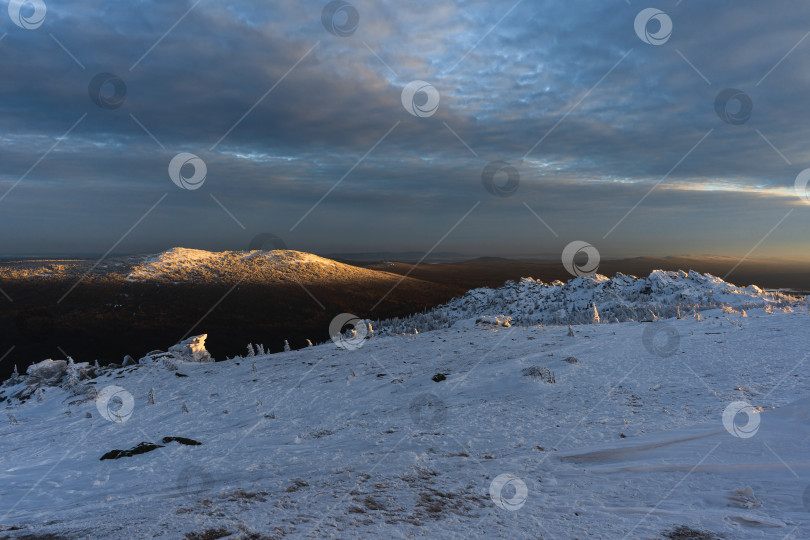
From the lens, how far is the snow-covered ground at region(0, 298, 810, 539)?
477cm

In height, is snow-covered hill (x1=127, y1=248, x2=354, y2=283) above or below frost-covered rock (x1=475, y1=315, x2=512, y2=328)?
above

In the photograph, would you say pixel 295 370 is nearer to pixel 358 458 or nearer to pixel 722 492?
pixel 358 458

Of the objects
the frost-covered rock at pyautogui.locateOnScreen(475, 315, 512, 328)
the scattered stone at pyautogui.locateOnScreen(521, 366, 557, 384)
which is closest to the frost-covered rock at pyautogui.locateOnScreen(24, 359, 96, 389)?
the scattered stone at pyautogui.locateOnScreen(521, 366, 557, 384)

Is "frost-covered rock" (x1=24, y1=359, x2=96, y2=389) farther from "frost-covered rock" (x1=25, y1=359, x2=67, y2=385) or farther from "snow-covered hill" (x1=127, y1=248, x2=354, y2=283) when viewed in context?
"snow-covered hill" (x1=127, y1=248, x2=354, y2=283)

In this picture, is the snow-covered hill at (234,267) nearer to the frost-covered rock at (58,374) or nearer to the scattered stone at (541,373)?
the frost-covered rock at (58,374)

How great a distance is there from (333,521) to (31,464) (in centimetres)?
766

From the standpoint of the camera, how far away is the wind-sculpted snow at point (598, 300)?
24509mm

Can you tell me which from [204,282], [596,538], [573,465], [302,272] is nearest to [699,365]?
[573,465]

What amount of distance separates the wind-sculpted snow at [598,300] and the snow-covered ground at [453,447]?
954cm

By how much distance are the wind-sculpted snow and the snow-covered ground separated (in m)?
9.54

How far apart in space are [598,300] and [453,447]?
27923 millimetres

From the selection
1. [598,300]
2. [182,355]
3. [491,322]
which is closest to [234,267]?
[182,355]

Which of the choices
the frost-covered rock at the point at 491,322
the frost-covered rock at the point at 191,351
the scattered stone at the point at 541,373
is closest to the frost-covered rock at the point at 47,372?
the frost-covered rock at the point at 191,351

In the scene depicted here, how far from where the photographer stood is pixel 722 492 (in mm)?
5121
